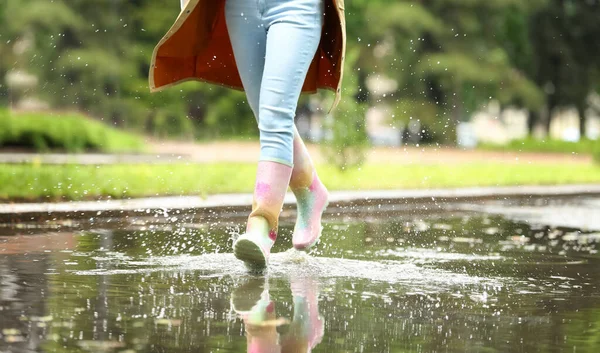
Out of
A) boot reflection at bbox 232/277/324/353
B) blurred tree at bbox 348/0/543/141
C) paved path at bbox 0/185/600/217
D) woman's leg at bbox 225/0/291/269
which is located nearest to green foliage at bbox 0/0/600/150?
blurred tree at bbox 348/0/543/141

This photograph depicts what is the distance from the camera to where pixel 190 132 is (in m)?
47.8

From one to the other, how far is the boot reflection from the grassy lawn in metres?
6.45

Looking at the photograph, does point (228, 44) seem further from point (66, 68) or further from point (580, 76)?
point (580, 76)

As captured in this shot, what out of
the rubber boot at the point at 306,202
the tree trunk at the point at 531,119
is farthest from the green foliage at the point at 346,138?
the tree trunk at the point at 531,119

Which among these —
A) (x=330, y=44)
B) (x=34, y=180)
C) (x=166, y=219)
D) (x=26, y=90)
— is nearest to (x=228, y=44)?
(x=330, y=44)

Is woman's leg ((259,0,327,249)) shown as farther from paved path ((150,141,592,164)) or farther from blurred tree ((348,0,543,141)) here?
blurred tree ((348,0,543,141))

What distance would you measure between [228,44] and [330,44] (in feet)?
1.80

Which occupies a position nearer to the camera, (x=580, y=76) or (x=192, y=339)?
(x=192, y=339)

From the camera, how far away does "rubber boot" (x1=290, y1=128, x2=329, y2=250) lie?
6336 millimetres

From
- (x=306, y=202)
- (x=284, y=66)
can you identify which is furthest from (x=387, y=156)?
(x=284, y=66)

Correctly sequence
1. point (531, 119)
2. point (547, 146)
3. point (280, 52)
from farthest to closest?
1. point (531, 119)
2. point (547, 146)
3. point (280, 52)

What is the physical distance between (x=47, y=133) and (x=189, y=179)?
11.1m

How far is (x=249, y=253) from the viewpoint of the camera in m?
5.61

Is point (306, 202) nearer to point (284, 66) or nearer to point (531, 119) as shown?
point (284, 66)
